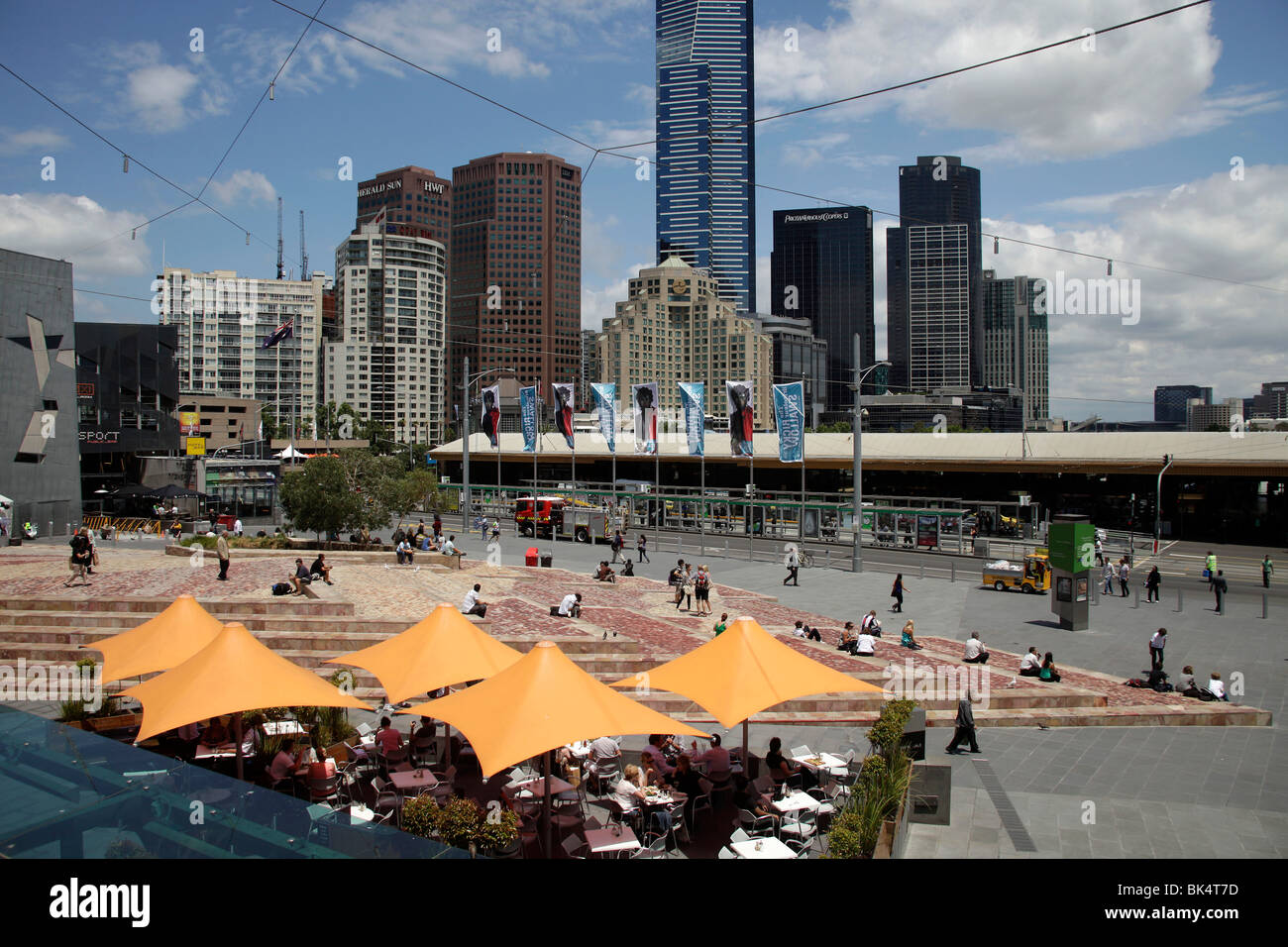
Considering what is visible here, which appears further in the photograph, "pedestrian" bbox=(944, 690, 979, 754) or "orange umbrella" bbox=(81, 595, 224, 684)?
"pedestrian" bbox=(944, 690, 979, 754)

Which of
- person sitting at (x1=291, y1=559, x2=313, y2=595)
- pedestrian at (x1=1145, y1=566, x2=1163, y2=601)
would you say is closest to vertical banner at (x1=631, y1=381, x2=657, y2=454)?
pedestrian at (x1=1145, y1=566, x2=1163, y2=601)

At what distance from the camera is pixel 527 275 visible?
17188 centimetres

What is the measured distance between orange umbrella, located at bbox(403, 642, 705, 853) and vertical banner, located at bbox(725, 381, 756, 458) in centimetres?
3187

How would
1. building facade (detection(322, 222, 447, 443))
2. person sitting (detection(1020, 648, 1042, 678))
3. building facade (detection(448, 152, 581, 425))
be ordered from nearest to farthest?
person sitting (detection(1020, 648, 1042, 678)) → building facade (detection(322, 222, 447, 443)) → building facade (detection(448, 152, 581, 425))

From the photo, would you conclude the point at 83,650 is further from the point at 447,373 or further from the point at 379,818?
the point at 447,373

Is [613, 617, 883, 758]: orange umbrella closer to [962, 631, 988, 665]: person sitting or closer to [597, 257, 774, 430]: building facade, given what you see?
[962, 631, 988, 665]: person sitting

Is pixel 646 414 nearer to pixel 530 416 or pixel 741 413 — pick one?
pixel 741 413

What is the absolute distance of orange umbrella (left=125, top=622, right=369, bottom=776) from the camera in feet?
28.2

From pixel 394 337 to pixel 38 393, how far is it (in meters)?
132

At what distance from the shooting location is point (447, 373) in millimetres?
180750

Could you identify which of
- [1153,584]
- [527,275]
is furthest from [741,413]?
[527,275]

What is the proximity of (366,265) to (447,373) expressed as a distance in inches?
1085

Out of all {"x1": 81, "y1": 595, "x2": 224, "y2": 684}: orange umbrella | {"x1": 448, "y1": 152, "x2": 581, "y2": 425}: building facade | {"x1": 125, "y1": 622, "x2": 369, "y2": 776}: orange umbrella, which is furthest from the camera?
{"x1": 448, "y1": 152, "x2": 581, "y2": 425}: building facade

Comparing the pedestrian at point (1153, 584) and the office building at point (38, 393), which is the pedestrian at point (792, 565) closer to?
the pedestrian at point (1153, 584)
